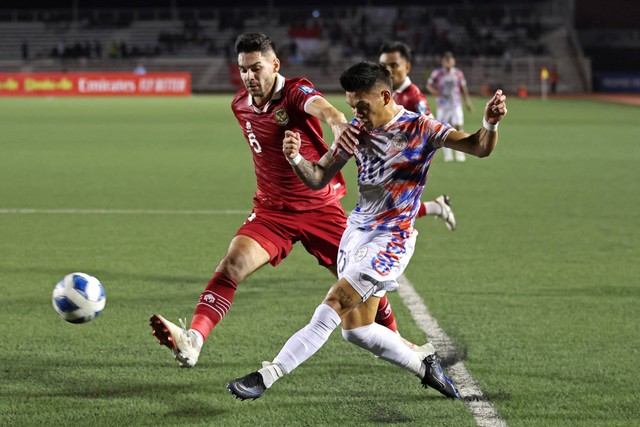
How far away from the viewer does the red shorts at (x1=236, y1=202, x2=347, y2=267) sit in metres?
5.77

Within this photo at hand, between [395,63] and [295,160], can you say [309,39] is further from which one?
[295,160]

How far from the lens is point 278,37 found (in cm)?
5981

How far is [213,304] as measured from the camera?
209 inches

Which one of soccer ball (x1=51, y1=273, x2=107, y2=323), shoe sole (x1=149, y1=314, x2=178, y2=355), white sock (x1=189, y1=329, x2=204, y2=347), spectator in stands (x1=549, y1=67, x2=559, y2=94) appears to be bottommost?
spectator in stands (x1=549, y1=67, x2=559, y2=94)

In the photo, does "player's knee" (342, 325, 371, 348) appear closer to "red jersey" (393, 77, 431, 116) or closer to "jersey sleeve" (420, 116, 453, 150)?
"jersey sleeve" (420, 116, 453, 150)

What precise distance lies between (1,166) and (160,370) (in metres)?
13.3

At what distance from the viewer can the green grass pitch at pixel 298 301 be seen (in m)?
4.89

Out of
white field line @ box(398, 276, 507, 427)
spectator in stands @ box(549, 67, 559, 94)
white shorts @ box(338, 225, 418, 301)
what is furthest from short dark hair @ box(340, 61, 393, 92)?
spectator in stands @ box(549, 67, 559, 94)

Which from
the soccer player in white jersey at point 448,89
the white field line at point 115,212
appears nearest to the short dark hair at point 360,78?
the white field line at point 115,212

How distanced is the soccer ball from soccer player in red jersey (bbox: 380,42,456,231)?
434 cm

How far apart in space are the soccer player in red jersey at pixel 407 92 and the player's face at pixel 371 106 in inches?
170

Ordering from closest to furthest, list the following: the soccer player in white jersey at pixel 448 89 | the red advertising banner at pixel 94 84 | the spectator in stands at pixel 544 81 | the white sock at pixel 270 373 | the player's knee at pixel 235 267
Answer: the white sock at pixel 270 373
the player's knee at pixel 235 267
the soccer player in white jersey at pixel 448 89
the spectator in stands at pixel 544 81
the red advertising banner at pixel 94 84

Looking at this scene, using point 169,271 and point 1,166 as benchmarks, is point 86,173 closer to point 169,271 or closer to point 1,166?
point 1,166

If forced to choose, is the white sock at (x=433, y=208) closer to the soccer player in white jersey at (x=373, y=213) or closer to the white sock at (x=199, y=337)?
the soccer player in white jersey at (x=373, y=213)
